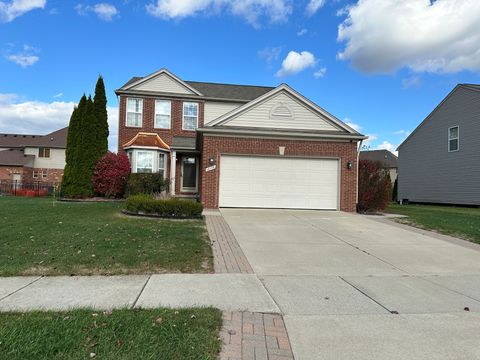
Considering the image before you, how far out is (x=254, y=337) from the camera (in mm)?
3756

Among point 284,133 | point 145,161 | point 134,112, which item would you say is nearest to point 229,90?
point 134,112

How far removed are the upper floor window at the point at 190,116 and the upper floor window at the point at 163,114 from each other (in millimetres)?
948

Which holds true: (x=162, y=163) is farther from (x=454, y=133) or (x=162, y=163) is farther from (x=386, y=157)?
(x=386, y=157)

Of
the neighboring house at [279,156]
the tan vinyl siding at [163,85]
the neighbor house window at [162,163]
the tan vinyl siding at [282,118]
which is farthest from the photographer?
the tan vinyl siding at [163,85]

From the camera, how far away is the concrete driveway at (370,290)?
3.71 m

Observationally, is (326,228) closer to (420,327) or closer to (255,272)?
(255,272)

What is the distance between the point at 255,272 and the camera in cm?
625

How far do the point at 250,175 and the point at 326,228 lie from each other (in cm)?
548

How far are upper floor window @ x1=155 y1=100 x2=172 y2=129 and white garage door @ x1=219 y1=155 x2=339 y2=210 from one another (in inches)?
362

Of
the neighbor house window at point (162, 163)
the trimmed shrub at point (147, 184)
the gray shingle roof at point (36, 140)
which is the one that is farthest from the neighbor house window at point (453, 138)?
the gray shingle roof at point (36, 140)

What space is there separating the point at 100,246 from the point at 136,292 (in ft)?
9.66

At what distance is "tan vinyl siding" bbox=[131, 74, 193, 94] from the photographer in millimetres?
23547

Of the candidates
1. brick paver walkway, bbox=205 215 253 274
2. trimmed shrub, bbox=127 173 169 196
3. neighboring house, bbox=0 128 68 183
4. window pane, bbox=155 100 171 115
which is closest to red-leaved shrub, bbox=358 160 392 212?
brick paver walkway, bbox=205 215 253 274

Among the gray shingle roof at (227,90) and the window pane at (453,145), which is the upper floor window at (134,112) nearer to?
the gray shingle roof at (227,90)
